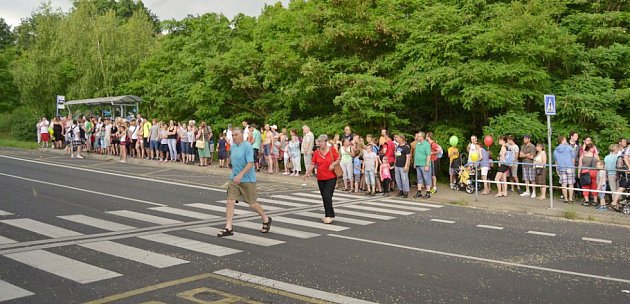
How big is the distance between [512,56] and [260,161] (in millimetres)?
10028

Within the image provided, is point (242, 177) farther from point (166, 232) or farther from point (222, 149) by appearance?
point (222, 149)

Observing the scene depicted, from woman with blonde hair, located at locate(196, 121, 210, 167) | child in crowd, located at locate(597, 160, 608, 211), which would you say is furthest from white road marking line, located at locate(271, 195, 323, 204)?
woman with blonde hair, located at locate(196, 121, 210, 167)

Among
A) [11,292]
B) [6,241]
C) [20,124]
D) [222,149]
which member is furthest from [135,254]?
[20,124]

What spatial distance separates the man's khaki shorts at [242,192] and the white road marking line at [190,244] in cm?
110

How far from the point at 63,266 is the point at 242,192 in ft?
10.7

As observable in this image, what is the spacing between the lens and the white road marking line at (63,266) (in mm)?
6621

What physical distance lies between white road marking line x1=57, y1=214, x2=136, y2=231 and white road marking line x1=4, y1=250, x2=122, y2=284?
1.99m

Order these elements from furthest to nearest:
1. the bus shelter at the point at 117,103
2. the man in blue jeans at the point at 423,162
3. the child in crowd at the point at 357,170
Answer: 1. the bus shelter at the point at 117,103
2. the child in crowd at the point at 357,170
3. the man in blue jeans at the point at 423,162

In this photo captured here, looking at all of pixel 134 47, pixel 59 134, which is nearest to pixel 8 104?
pixel 134 47

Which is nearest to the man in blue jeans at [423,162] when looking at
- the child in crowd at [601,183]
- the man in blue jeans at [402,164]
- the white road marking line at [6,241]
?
the man in blue jeans at [402,164]

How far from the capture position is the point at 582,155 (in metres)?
14.1

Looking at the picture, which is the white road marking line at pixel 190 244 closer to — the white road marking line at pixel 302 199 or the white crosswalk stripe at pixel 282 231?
the white crosswalk stripe at pixel 282 231

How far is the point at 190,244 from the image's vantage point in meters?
8.59

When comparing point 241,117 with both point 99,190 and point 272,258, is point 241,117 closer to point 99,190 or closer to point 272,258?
point 99,190
